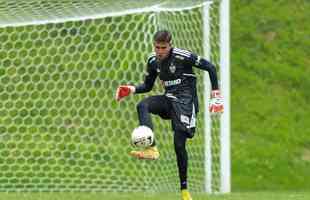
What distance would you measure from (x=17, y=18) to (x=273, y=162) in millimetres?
4515

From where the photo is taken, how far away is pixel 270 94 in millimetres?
15211

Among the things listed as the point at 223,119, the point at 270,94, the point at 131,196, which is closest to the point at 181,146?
the point at 131,196

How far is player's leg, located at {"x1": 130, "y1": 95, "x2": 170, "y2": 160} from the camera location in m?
8.98

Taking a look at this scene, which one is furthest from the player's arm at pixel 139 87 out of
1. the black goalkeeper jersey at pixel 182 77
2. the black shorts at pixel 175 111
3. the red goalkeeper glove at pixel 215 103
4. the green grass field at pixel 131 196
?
the green grass field at pixel 131 196

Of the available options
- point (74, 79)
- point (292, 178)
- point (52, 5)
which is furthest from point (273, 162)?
point (52, 5)

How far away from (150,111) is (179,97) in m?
0.33

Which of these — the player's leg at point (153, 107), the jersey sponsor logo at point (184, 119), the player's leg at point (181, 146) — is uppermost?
the player's leg at point (153, 107)

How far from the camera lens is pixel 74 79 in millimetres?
11914

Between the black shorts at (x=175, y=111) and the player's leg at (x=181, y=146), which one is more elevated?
the black shorts at (x=175, y=111)

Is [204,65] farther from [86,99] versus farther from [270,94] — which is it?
[270,94]

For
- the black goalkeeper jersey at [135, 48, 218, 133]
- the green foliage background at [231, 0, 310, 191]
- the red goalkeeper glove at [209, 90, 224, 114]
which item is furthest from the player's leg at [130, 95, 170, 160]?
the green foliage background at [231, 0, 310, 191]

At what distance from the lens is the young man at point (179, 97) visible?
30.2ft

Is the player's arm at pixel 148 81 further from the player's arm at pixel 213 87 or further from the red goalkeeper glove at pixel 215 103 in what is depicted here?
the red goalkeeper glove at pixel 215 103

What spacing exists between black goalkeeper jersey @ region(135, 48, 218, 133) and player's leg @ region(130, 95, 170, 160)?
0.33ft
